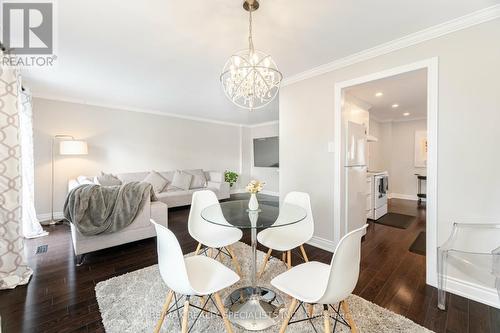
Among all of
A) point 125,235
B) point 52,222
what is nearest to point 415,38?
point 125,235

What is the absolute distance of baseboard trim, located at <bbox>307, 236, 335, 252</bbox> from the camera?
9.27 feet

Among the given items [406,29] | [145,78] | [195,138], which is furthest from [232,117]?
[406,29]

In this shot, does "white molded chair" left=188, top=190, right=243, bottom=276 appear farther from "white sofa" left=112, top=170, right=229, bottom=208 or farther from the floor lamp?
the floor lamp

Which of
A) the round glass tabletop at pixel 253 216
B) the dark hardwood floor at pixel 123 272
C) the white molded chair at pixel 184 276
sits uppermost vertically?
the round glass tabletop at pixel 253 216

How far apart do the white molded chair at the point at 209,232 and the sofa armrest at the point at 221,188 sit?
11.2ft

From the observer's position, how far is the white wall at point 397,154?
595 cm

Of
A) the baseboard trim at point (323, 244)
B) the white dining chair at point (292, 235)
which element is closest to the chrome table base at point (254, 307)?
the white dining chair at point (292, 235)

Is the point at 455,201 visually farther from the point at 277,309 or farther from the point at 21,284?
the point at 21,284

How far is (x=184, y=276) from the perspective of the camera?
1.18 metres

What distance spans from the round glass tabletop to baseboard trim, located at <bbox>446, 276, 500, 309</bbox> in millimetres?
1533

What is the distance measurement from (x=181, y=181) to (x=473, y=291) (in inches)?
203

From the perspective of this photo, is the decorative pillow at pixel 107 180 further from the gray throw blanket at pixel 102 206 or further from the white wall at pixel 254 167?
the white wall at pixel 254 167

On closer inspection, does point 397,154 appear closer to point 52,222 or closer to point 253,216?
point 253,216

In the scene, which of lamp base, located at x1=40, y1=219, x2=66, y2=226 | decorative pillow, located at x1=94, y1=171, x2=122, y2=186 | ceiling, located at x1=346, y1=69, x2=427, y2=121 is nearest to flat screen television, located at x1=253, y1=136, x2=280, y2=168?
ceiling, located at x1=346, y1=69, x2=427, y2=121
